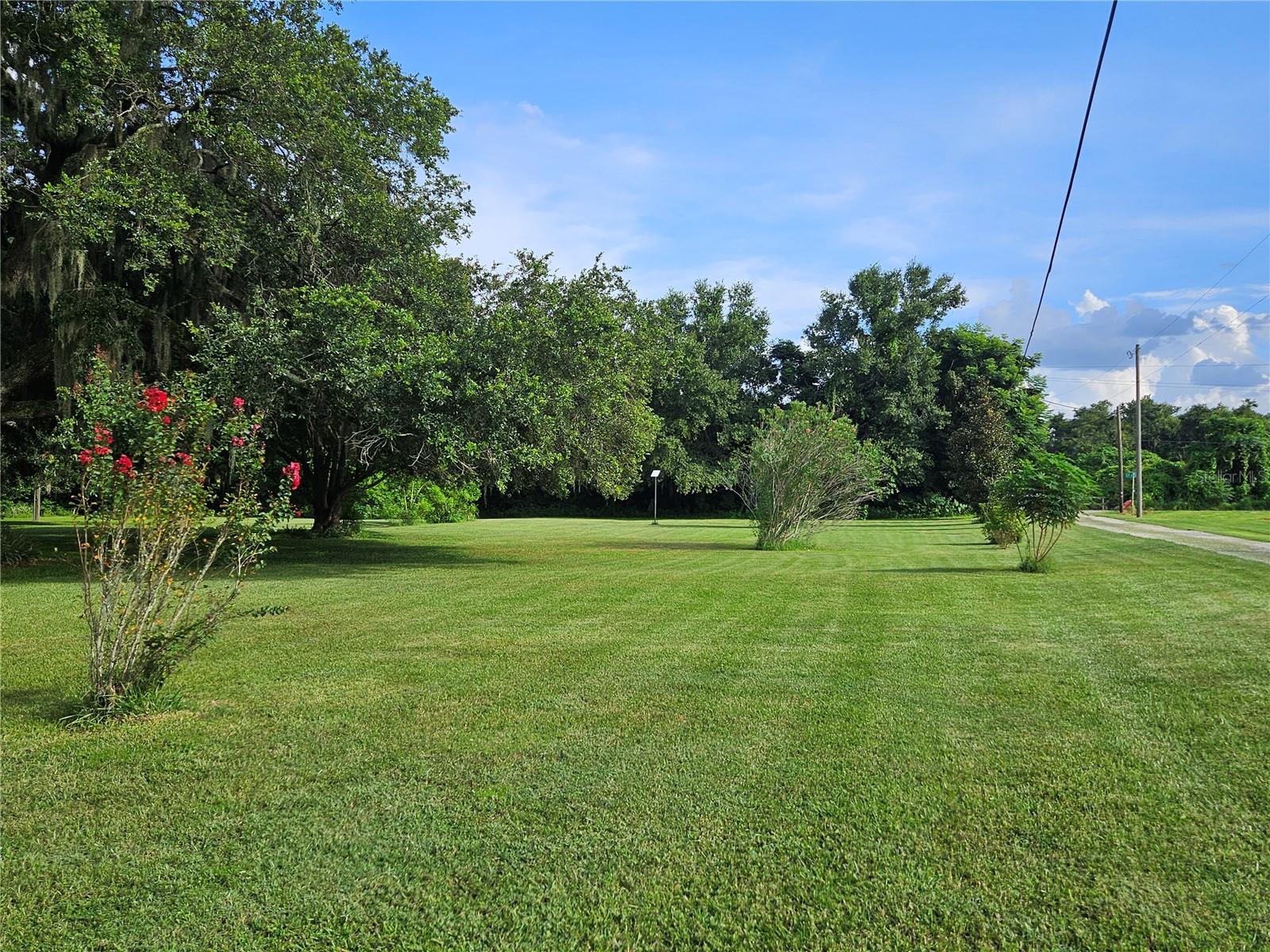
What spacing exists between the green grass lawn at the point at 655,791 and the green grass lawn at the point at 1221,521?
2040 centimetres

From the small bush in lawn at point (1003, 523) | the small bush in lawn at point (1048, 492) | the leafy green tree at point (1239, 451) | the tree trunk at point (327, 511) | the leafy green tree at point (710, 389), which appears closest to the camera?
the small bush in lawn at point (1048, 492)

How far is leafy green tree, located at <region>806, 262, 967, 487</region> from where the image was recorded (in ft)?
145

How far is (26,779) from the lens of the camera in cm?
381

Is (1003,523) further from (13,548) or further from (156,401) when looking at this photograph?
(13,548)

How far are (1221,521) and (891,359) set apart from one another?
1762cm

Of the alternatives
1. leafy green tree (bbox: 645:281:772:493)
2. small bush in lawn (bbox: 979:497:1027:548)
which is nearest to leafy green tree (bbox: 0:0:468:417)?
small bush in lawn (bbox: 979:497:1027:548)

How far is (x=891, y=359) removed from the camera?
1789 inches

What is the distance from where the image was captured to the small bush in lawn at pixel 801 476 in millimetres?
18812

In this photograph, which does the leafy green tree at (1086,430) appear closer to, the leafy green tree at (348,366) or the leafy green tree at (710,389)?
the leafy green tree at (710,389)

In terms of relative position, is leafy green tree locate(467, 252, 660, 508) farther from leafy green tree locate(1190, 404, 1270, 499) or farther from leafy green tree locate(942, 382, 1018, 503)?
leafy green tree locate(1190, 404, 1270, 499)

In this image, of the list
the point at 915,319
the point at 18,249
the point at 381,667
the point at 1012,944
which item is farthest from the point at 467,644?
the point at 915,319

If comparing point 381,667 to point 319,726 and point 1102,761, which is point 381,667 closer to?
point 319,726

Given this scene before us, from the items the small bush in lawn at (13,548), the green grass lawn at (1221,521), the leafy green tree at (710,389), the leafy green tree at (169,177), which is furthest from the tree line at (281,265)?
the leafy green tree at (710,389)

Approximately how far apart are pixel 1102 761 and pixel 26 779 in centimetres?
511
